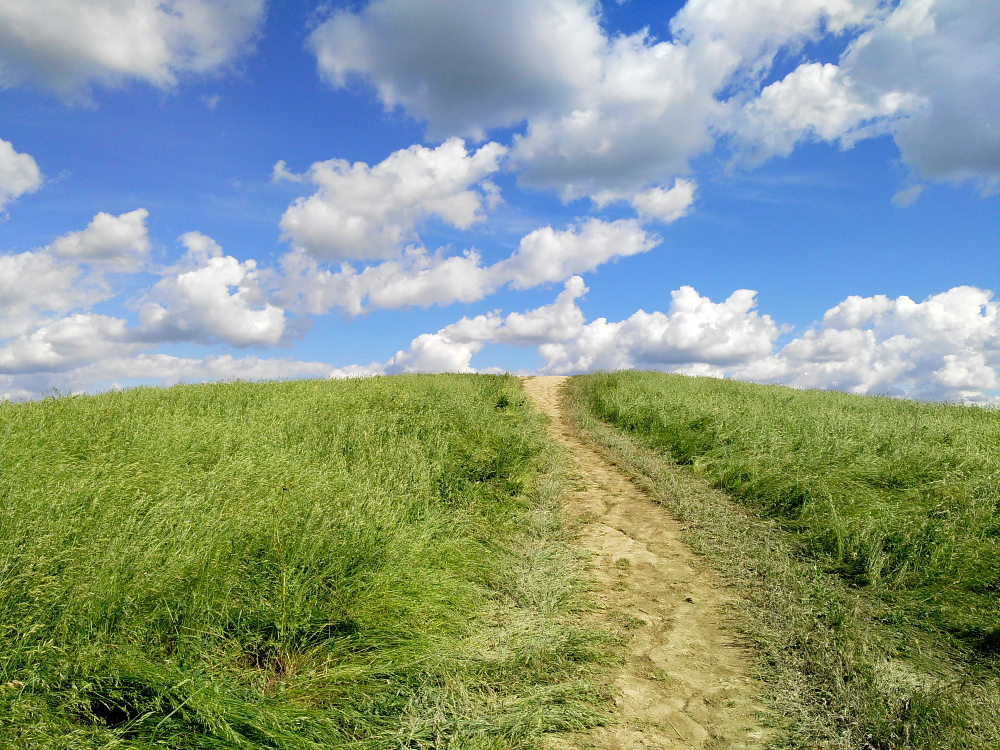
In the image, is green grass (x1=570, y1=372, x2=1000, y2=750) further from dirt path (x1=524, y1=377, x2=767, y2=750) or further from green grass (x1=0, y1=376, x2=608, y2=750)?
green grass (x1=0, y1=376, x2=608, y2=750)

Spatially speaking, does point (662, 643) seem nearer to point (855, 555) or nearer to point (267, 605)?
point (855, 555)

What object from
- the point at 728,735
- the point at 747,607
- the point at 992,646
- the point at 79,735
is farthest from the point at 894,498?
the point at 79,735

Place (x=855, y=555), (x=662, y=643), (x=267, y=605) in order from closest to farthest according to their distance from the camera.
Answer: (x=267, y=605) → (x=662, y=643) → (x=855, y=555)

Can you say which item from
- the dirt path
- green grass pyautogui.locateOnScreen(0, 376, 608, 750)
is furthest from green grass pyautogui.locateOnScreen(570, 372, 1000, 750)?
green grass pyautogui.locateOnScreen(0, 376, 608, 750)

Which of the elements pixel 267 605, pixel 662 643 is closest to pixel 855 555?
pixel 662 643

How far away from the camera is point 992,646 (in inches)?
165

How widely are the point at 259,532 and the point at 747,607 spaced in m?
4.22

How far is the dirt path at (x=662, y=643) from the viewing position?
10.8 feet

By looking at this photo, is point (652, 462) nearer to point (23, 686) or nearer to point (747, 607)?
point (747, 607)

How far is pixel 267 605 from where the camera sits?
12.2 feet

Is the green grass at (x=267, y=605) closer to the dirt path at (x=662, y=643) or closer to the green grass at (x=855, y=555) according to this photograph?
the dirt path at (x=662, y=643)

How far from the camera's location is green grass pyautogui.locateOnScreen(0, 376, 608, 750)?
2932mm

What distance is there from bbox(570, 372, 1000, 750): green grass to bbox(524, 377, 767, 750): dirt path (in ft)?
0.84

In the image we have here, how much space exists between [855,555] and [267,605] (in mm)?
5598
